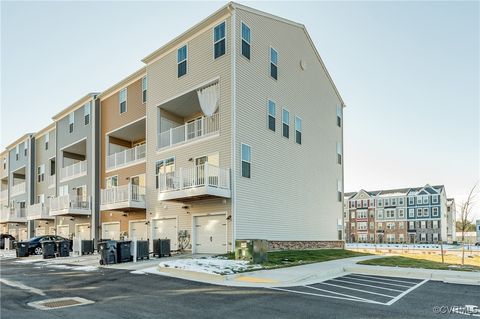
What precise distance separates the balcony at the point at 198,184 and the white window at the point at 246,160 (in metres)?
1.12

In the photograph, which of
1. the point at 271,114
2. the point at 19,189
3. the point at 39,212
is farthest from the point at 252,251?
the point at 19,189

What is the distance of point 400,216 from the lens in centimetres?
9125

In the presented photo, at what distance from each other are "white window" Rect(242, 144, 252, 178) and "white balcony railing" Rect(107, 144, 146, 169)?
29.7 ft

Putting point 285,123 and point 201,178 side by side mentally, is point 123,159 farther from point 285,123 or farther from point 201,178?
point 285,123

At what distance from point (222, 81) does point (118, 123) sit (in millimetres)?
11856

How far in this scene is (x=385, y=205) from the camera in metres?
93.8

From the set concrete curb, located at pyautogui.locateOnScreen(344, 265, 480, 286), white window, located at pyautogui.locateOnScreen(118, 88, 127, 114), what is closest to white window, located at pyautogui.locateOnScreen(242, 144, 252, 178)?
concrete curb, located at pyautogui.locateOnScreen(344, 265, 480, 286)

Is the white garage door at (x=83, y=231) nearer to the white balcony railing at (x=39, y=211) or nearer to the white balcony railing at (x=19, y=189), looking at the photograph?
the white balcony railing at (x=39, y=211)

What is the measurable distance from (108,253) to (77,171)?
56.4 ft

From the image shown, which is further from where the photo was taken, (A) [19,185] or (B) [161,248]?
(A) [19,185]

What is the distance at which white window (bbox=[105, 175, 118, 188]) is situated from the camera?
2845 centimetres

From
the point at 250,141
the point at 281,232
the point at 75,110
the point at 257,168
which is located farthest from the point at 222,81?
the point at 75,110

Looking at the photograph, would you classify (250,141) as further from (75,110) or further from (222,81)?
(75,110)

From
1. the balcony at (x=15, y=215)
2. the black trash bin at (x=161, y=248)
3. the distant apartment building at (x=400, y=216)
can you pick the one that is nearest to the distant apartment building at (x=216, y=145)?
the black trash bin at (x=161, y=248)
